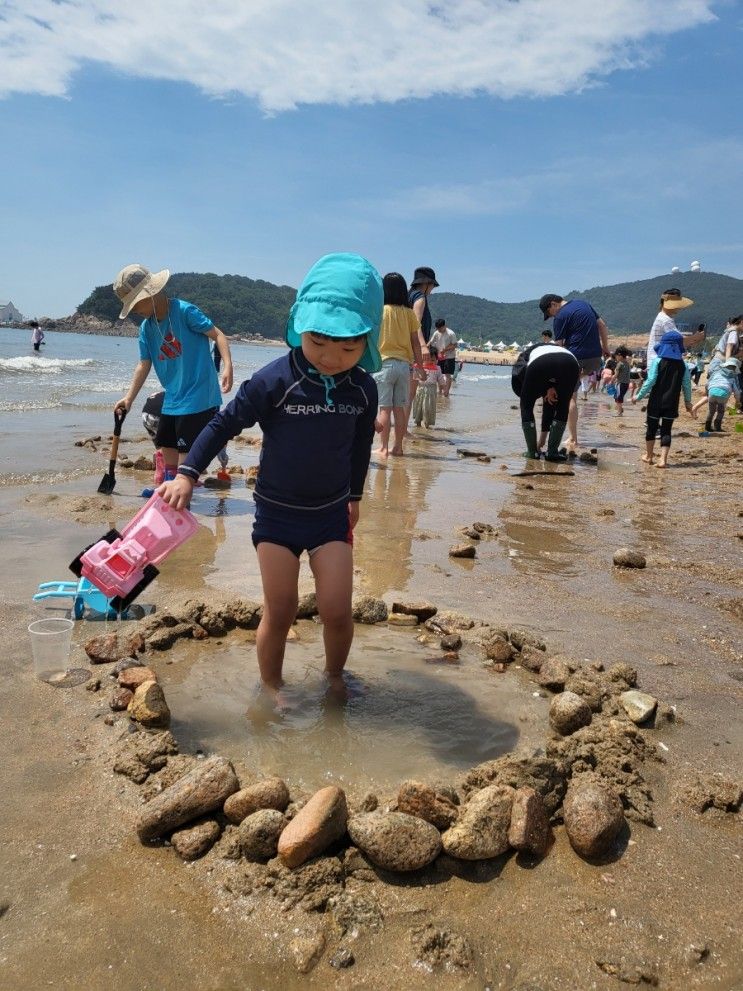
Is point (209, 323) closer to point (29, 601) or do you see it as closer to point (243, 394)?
point (29, 601)

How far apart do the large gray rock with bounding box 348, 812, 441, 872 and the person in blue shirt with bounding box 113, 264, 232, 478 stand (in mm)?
3749

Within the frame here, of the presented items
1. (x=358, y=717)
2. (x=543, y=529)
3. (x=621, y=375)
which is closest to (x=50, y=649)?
(x=358, y=717)

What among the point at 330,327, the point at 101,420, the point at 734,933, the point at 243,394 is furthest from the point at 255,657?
the point at 101,420

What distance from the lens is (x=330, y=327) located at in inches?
95.7

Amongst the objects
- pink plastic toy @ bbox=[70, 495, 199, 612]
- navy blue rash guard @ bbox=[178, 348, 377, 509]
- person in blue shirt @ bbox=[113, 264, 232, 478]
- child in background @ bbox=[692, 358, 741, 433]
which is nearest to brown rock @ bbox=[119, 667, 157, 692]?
pink plastic toy @ bbox=[70, 495, 199, 612]

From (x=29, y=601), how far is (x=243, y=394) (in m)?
1.75

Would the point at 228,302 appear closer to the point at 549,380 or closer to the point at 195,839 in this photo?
the point at 549,380

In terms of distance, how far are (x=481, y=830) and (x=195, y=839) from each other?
75 cm

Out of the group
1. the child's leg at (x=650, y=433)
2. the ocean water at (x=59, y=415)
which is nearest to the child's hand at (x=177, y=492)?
the ocean water at (x=59, y=415)

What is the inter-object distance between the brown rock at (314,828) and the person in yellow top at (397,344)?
6.04m

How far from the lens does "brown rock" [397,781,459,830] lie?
6.48ft

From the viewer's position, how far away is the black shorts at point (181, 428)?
17.4 feet

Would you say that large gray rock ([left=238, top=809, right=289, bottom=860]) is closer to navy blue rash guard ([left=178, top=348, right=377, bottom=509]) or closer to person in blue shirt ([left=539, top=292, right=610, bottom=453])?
navy blue rash guard ([left=178, top=348, right=377, bottom=509])

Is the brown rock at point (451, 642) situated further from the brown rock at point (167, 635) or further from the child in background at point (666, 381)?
the child in background at point (666, 381)
